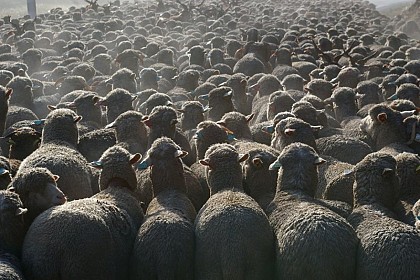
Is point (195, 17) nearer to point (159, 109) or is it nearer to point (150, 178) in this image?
point (159, 109)

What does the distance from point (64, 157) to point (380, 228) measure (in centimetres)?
393

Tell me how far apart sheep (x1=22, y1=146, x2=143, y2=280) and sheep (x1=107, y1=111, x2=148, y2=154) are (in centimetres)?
274

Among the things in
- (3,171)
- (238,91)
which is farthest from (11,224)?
(238,91)

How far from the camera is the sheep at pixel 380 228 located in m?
5.34

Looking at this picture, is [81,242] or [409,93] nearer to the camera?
[81,242]

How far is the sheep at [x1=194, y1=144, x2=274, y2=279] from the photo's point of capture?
220 inches

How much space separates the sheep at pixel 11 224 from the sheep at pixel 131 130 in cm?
324

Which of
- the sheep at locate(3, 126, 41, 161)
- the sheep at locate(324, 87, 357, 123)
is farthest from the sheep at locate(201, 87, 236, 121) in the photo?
the sheep at locate(3, 126, 41, 161)

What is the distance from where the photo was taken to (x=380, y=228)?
18.7 ft

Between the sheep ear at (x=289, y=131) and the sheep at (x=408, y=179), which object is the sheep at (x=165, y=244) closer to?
the sheep ear at (x=289, y=131)

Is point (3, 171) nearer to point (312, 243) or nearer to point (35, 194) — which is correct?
point (35, 194)

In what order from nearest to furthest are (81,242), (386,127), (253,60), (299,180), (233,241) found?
(81,242) → (233,241) → (299,180) → (386,127) → (253,60)

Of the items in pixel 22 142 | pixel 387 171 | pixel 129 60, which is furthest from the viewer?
pixel 129 60

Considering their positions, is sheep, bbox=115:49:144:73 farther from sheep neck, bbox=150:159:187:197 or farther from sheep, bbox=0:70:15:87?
sheep neck, bbox=150:159:187:197
